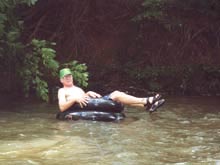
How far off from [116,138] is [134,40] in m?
6.89

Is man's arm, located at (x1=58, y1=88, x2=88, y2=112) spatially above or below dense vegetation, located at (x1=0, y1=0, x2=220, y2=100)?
below

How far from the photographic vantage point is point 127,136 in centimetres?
806

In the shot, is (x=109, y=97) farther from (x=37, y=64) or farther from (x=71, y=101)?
(x=37, y=64)

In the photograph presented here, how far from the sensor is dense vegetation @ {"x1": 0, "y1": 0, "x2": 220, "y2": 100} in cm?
1322

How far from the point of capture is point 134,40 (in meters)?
14.5

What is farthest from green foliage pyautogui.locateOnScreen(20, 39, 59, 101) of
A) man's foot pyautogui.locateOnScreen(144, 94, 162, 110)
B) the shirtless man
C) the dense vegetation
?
man's foot pyautogui.locateOnScreen(144, 94, 162, 110)

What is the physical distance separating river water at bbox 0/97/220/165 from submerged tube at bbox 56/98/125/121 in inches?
5.3

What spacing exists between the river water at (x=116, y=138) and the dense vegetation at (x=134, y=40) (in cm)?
217

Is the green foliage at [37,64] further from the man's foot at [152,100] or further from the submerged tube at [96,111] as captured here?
the man's foot at [152,100]

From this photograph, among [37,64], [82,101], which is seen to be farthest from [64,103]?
[37,64]

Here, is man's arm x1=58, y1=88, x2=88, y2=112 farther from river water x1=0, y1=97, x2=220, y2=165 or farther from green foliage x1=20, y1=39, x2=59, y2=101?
green foliage x1=20, y1=39, x2=59, y2=101

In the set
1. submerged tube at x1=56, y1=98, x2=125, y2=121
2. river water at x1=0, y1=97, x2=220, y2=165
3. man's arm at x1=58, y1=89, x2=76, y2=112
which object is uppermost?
man's arm at x1=58, y1=89, x2=76, y2=112

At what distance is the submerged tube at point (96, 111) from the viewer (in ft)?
31.0

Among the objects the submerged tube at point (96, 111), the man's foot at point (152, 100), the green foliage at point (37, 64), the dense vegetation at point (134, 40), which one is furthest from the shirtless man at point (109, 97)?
the dense vegetation at point (134, 40)
